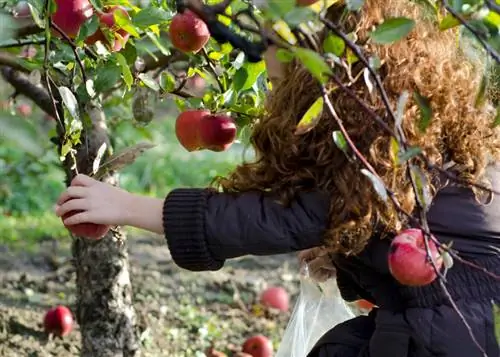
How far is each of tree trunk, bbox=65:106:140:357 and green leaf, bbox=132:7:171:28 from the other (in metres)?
0.69

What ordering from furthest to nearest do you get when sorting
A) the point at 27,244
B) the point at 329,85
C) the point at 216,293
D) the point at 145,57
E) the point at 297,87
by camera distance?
the point at 27,244 → the point at 216,293 → the point at 145,57 → the point at 297,87 → the point at 329,85

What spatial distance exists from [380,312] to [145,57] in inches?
41.1

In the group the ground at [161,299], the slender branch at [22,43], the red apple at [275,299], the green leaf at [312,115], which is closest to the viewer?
the green leaf at [312,115]

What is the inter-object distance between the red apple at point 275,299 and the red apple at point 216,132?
173 centimetres

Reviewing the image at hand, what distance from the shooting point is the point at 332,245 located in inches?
69.6

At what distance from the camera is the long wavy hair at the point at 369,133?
1.73 m

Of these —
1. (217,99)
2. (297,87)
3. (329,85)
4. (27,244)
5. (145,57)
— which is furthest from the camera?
(27,244)

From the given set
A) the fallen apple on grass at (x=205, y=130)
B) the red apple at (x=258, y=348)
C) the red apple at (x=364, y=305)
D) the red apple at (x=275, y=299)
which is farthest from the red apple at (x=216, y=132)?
the red apple at (x=275, y=299)

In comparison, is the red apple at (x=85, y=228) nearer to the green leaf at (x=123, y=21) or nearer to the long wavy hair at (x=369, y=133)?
the long wavy hair at (x=369, y=133)

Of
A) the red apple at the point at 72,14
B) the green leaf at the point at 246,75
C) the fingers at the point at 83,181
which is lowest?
the fingers at the point at 83,181

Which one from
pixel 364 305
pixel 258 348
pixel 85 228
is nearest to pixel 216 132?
pixel 85 228

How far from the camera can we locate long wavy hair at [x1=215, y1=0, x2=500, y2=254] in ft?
5.66

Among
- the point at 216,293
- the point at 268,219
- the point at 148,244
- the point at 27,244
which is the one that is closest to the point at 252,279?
the point at 216,293

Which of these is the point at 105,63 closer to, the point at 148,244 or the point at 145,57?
the point at 145,57
